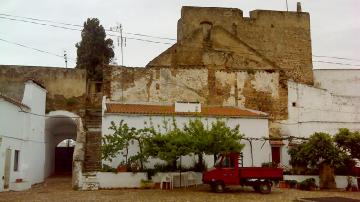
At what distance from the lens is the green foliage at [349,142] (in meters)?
22.0

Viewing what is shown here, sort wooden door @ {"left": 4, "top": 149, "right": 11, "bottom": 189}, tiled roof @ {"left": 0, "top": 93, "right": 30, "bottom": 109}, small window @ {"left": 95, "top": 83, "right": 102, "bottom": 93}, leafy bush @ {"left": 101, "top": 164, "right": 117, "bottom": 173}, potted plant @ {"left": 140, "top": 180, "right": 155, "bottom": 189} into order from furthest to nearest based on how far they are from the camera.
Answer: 1. small window @ {"left": 95, "top": 83, "right": 102, "bottom": 93}
2. leafy bush @ {"left": 101, "top": 164, "right": 117, "bottom": 173}
3. potted plant @ {"left": 140, "top": 180, "right": 155, "bottom": 189}
4. wooden door @ {"left": 4, "top": 149, "right": 11, "bottom": 189}
5. tiled roof @ {"left": 0, "top": 93, "right": 30, "bottom": 109}

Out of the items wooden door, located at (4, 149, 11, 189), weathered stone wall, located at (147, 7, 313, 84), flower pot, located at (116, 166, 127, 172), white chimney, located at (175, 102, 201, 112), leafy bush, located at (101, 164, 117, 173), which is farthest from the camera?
weathered stone wall, located at (147, 7, 313, 84)

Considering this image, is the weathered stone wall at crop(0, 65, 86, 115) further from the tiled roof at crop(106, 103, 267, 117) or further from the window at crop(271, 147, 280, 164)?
the window at crop(271, 147, 280, 164)

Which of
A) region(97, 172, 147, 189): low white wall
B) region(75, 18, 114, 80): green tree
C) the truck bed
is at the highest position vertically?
region(75, 18, 114, 80): green tree

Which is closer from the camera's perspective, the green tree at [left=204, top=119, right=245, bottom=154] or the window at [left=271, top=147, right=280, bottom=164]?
the green tree at [left=204, top=119, right=245, bottom=154]

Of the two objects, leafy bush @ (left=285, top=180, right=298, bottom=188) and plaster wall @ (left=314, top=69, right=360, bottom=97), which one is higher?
plaster wall @ (left=314, top=69, right=360, bottom=97)

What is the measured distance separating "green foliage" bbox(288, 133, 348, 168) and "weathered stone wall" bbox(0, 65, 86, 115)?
1409 centimetres

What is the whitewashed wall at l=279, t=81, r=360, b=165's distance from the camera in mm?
29719

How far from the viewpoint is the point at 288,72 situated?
3603 centimetres

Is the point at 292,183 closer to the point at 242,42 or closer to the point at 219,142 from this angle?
the point at 219,142

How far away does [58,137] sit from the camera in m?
32.8

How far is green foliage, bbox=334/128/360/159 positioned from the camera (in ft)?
72.2

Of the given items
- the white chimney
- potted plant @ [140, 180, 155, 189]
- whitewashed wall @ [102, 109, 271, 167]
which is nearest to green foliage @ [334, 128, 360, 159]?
whitewashed wall @ [102, 109, 271, 167]

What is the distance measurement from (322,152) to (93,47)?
20.5m
